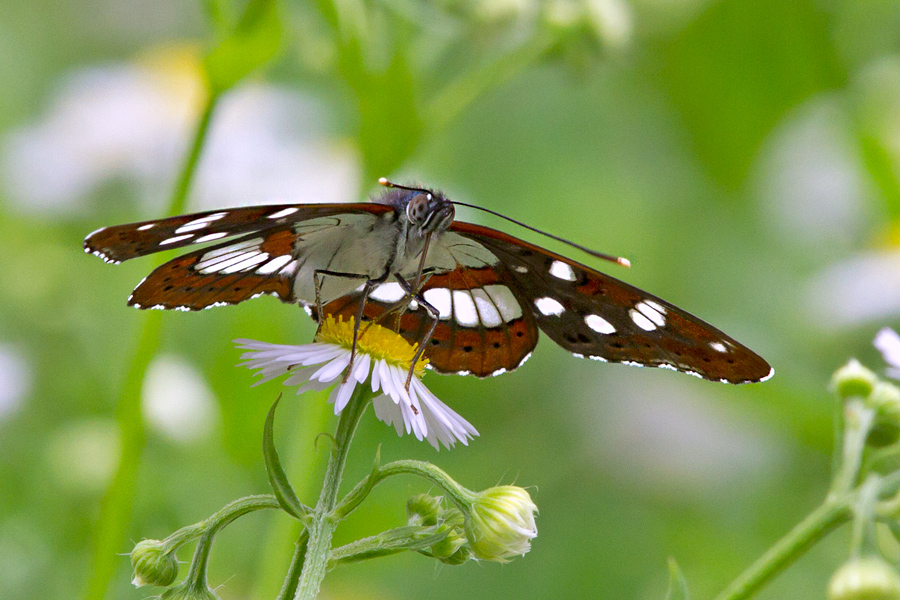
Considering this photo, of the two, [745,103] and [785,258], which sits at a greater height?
[745,103]

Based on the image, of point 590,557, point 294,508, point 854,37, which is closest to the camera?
point 294,508

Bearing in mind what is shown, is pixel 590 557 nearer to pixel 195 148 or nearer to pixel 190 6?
pixel 195 148

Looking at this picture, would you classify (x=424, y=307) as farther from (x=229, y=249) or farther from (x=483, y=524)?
(x=483, y=524)

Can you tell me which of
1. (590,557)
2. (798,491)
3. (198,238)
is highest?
(198,238)

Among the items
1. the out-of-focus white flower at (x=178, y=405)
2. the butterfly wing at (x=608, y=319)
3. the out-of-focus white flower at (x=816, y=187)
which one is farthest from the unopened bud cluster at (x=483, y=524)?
the out-of-focus white flower at (x=816, y=187)

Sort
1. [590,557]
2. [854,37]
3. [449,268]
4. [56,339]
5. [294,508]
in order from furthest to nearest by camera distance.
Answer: [854,37] → [590,557] → [56,339] → [449,268] → [294,508]

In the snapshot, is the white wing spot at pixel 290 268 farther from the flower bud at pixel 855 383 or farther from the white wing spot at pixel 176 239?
the flower bud at pixel 855 383

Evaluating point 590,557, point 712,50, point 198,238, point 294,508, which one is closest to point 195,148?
point 198,238

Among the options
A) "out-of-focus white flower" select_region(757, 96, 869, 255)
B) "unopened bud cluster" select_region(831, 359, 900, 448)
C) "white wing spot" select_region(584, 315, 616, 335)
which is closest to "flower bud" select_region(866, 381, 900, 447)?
"unopened bud cluster" select_region(831, 359, 900, 448)
